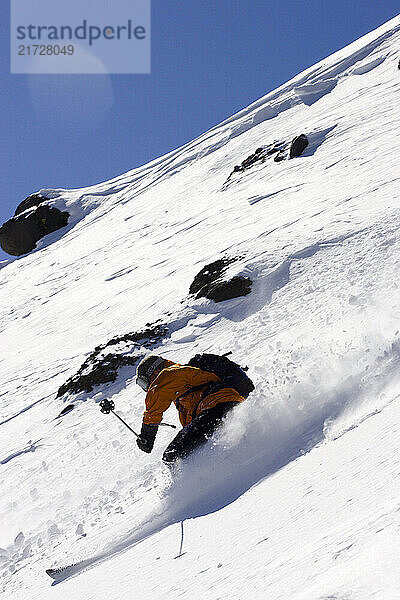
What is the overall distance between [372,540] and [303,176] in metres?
17.9

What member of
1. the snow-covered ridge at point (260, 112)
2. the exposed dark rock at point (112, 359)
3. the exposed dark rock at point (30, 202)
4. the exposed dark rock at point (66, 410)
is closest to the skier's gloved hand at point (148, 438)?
the exposed dark rock at point (66, 410)

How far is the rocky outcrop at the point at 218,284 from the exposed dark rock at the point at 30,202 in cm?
3646

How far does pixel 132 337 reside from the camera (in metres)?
11.7

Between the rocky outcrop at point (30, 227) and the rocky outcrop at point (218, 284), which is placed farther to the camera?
the rocky outcrop at point (30, 227)

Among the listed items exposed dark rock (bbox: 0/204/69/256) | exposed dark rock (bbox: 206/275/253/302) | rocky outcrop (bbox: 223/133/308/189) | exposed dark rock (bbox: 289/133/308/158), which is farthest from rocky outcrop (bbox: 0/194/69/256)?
exposed dark rock (bbox: 206/275/253/302)

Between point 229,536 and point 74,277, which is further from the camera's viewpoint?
point 74,277

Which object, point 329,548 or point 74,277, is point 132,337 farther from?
point 74,277

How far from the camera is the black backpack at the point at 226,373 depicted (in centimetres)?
584

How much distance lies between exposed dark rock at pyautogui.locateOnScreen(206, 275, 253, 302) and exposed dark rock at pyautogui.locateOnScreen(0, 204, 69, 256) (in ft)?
102

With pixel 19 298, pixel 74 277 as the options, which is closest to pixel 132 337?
pixel 74 277

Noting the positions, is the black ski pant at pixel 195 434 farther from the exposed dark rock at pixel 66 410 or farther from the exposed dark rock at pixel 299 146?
the exposed dark rock at pixel 299 146

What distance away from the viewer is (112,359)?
36.2 feet

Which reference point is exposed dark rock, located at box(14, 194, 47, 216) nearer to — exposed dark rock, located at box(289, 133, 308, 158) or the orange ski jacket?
exposed dark rock, located at box(289, 133, 308, 158)

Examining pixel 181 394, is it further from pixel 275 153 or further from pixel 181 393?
pixel 275 153
